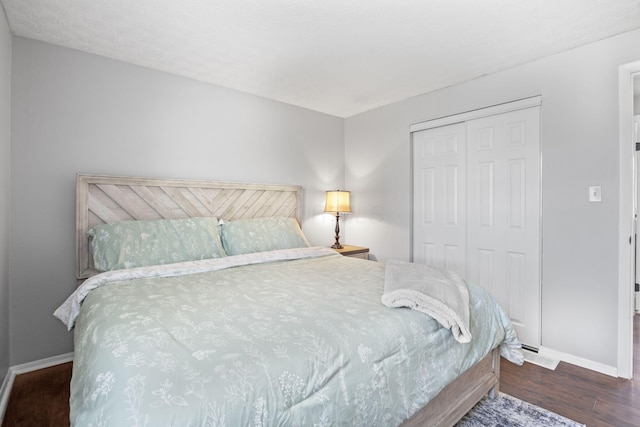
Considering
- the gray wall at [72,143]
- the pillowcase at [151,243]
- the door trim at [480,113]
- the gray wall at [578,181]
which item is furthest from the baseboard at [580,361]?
the gray wall at [72,143]

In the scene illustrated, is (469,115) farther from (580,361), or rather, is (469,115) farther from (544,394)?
(544,394)

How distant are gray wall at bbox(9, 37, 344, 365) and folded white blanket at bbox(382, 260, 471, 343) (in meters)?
2.17

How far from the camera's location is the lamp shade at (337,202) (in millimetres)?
3861

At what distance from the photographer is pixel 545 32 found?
2.21 m

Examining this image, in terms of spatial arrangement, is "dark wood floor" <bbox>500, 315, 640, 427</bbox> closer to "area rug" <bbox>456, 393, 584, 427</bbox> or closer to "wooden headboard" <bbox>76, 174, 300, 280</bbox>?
"area rug" <bbox>456, 393, 584, 427</bbox>

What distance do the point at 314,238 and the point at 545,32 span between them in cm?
286

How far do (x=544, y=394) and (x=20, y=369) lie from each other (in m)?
3.54

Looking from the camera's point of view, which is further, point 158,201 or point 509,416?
point 158,201

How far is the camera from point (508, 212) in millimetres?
2828

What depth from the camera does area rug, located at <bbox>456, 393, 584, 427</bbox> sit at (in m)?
1.76

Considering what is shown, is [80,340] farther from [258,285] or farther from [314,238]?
[314,238]

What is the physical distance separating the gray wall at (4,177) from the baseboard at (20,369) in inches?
2.9

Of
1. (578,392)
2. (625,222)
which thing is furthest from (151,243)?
(625,222)

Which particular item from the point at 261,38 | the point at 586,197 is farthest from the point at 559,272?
the point at 261,38
